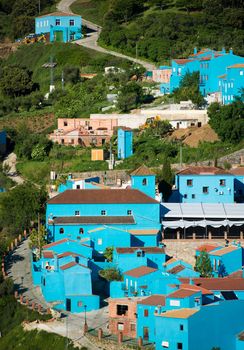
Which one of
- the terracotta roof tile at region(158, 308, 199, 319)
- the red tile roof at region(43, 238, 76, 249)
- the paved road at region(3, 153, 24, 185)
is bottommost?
the terracotta roof tile at region(158, 308, 199, 319)

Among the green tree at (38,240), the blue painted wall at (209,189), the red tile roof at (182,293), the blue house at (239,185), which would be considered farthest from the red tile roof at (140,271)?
the blue house at (239,185)

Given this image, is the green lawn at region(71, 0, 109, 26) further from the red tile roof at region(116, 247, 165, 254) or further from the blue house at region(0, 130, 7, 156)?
Answer: the red tile roof at region(116, 247, 165, 254)

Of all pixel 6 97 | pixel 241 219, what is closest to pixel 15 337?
pixel 241 219

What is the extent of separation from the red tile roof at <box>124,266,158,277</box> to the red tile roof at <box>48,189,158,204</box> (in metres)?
4.56

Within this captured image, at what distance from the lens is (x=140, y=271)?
52594 mm

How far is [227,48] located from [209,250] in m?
29.9

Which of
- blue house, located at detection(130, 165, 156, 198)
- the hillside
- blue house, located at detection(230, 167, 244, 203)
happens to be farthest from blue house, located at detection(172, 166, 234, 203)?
the hillside

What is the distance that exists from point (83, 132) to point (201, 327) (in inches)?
1039

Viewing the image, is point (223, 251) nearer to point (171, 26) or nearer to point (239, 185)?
point (239, 185)

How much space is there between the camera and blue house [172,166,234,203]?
5945 cm

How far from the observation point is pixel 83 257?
53719 millimetres

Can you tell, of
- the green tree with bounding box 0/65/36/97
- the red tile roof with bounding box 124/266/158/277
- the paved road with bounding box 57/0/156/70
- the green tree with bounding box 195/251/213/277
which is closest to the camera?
the red tile roof with bounding box 124/266/158/277

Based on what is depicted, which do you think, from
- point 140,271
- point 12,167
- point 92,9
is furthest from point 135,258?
point 92,9

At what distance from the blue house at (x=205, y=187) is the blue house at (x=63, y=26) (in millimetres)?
34727
